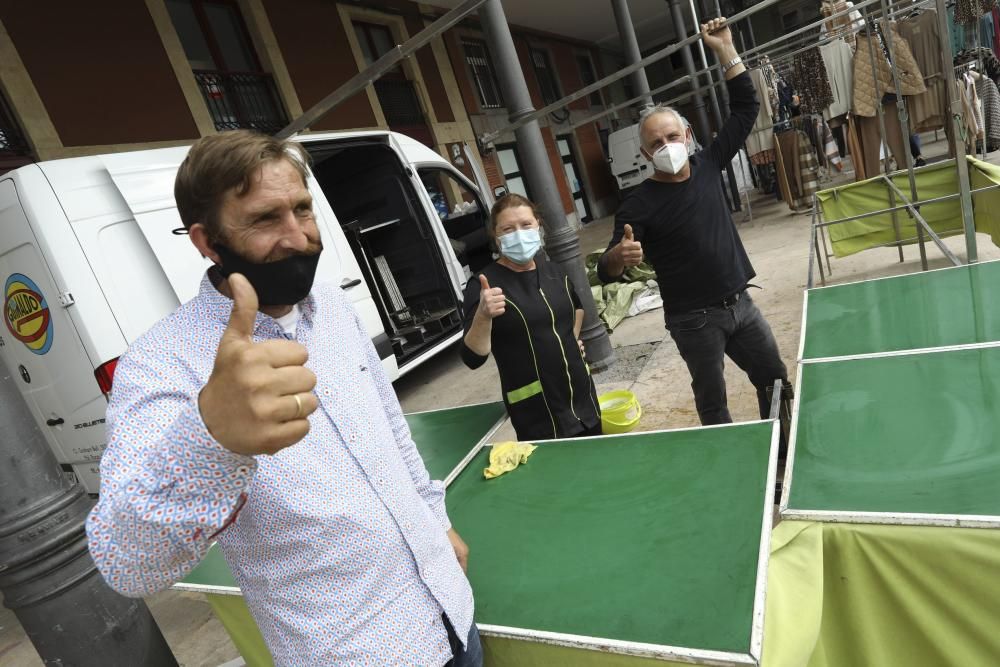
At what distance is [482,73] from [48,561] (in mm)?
14757

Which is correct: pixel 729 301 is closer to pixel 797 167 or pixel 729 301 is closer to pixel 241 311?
pixel 241 311

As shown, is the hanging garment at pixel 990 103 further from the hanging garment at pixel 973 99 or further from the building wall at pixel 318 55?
the building wall at pixel 318 55

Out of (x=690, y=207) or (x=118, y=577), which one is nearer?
(x=118, y=577)

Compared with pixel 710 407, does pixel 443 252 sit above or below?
above

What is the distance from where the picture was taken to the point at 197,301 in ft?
3.40

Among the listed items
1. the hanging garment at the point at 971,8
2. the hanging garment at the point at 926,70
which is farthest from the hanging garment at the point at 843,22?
the hanging garment at the point at 971,8

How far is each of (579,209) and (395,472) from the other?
17620 mm

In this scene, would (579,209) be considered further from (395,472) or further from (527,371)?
(395,472)

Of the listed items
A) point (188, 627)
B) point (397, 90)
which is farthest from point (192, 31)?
point (188, 627)

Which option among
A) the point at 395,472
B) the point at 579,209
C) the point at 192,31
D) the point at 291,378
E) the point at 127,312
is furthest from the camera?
the point at 579,209

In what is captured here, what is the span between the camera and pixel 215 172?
0.99 meters

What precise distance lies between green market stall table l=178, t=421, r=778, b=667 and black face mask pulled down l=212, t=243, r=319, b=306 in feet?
2.97

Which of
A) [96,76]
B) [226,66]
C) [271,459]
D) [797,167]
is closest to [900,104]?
[271,459]

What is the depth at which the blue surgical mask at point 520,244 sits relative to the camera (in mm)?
2221
